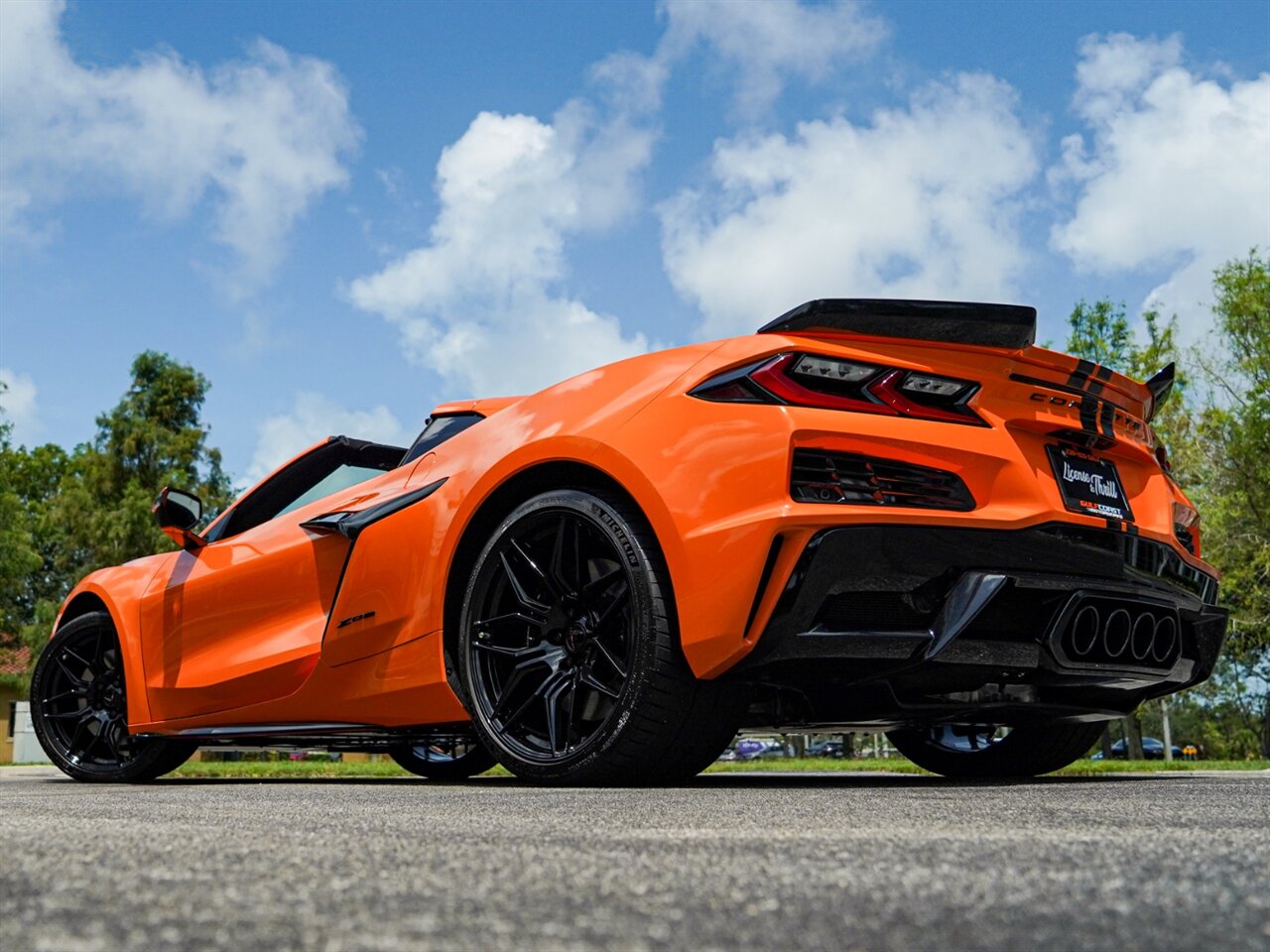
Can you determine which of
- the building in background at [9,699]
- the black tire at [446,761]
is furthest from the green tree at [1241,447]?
the building in background at [9,699]

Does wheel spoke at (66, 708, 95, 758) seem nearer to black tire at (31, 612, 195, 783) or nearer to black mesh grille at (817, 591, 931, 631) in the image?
black tire at (31, 612, 195, 783)

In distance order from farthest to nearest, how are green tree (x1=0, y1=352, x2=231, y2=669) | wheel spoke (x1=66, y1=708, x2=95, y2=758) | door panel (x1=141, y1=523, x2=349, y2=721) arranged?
green tree (x1=0, y1=352, x2=231, y2=669) → wheel spoke (x1=66, y1=708, x2=95, y2=758) → door panel (x1=141, y1=523, x2=349, y2=721)

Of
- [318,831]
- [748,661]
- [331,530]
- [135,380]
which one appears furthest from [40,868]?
[135,380]

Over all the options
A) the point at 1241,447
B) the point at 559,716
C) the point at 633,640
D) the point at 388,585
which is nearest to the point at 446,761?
the point at 388,585

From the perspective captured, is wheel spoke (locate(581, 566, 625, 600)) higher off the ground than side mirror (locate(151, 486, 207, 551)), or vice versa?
side mirror (locate(151, 486, 207, 551))

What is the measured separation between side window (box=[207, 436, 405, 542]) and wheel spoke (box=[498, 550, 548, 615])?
192 centimetres

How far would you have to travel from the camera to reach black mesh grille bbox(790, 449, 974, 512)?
143 inches

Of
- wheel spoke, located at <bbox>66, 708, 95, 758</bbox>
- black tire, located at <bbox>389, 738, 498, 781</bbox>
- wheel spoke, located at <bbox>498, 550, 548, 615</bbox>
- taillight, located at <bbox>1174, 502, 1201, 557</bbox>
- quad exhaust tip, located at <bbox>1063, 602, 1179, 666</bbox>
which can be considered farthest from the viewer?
black tire, located at <bbox>389, 738, 498, 781</bbox>

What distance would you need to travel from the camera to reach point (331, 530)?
17.1ft

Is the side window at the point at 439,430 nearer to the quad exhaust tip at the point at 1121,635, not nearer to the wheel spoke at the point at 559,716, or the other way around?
the wheel spoke at the point at 559,716

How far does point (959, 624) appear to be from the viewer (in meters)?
3.63

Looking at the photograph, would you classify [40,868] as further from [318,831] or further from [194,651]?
[194,651]

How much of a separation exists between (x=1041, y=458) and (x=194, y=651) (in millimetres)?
3960

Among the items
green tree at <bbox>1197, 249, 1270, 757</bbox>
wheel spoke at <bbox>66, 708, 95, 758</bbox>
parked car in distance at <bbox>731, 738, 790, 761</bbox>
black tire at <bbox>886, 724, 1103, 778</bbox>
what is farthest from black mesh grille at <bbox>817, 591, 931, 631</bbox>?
parked car in distance at <bbox>731, 738, 790, 761</bbox>
